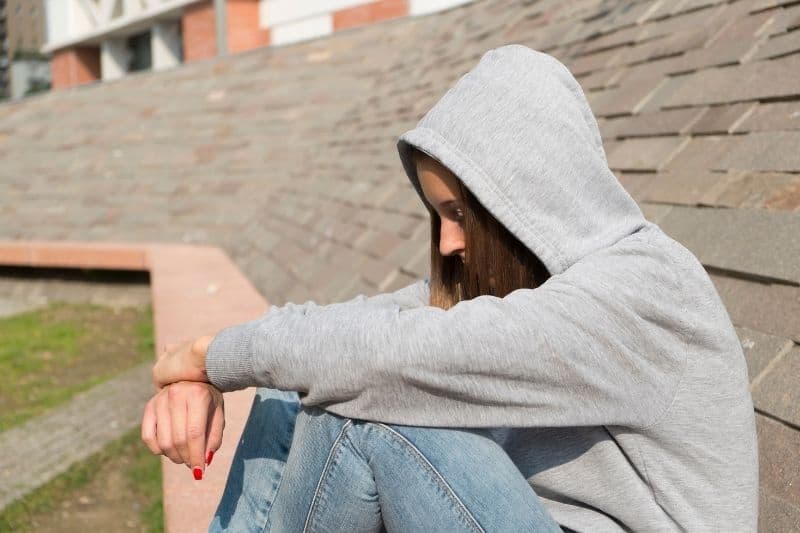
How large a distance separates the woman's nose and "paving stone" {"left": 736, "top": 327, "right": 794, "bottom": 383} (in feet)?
2.32

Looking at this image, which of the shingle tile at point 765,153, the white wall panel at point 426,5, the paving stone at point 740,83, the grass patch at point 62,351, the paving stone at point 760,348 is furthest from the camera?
the white wall panel at point 426,5

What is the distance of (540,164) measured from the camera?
1446 mm

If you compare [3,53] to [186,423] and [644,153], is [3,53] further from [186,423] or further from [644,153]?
[186,423]

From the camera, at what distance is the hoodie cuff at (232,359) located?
4.89ft

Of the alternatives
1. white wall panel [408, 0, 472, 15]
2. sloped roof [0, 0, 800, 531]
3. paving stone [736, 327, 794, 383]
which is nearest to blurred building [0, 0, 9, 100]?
sloped roof [0, 0, 800, 531]

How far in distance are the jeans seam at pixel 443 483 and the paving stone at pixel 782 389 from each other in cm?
72

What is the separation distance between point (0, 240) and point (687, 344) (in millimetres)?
8261

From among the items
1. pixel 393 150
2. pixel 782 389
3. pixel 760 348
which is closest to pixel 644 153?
pixel 760 348

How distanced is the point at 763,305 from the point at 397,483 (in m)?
1.04

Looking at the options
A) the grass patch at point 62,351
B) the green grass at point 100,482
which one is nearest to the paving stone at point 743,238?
the green grass at point 100,482

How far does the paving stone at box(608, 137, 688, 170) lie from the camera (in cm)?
270

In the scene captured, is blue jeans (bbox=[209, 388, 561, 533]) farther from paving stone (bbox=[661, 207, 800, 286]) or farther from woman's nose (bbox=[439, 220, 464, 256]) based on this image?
paving stone (bbox=[661, 207, 800, 286])

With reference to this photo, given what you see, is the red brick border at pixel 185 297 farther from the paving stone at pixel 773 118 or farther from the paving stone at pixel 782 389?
the paving stone at pixel 773 118

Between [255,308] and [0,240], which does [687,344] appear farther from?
[0,240]
